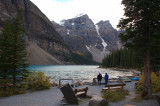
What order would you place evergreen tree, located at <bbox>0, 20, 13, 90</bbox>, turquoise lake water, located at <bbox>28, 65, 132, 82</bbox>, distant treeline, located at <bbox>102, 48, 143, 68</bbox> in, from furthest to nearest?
distant treeline, located at <bbox>102, 48, 143, 68</bbox> → turquoise lake water, located at <bbox>28, 65, 132, 82</bbox> → evergreen tree, located at <bbox>0, 20, 13, 90</bbox>

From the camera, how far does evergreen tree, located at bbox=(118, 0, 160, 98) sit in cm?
1098

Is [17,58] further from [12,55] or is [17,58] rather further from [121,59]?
[121,59]

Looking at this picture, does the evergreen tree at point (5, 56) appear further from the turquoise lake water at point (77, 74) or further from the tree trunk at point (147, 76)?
the turquoise lake water at point (77, 74)

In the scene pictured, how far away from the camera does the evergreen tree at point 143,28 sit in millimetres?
10984

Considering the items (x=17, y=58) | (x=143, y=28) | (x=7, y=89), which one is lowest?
(x=7, y=89)

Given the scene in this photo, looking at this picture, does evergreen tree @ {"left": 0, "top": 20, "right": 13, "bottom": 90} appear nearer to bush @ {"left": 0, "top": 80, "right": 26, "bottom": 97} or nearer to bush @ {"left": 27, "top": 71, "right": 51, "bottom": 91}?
bush @ {"left": 0, "top": 80, "right": 26, "bottom": 97}

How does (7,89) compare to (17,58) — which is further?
(17,58)

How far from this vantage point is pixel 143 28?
→ 12148mm

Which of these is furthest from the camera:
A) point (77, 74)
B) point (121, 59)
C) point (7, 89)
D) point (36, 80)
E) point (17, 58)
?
point (121, 59)

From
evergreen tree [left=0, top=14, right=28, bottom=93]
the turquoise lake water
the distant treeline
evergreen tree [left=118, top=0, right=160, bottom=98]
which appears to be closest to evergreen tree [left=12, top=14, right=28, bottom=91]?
evergreen tree [left=0, top=14, right=28, bottom=93]

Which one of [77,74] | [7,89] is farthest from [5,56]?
[77,74]

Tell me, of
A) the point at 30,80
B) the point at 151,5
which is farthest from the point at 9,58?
the point at 151,5

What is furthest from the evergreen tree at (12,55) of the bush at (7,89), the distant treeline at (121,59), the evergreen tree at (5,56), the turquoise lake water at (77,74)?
the distant treeline at (121,59)

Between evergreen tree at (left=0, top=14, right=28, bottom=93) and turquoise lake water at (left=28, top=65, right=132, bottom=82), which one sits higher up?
evergreen tree at (left=0, top=14, right=28, bottom=93)
